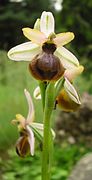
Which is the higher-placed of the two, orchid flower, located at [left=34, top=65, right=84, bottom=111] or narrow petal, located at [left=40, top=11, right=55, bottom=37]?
narrow petal, located at [left=40, top=11, right=55, bottom=37]

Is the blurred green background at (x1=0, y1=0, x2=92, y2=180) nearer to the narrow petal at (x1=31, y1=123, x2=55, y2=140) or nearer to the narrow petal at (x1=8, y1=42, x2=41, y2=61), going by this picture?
the narrow petal at (x1=31, y1=123, x2=55, y2=140)

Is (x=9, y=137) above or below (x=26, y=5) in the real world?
below

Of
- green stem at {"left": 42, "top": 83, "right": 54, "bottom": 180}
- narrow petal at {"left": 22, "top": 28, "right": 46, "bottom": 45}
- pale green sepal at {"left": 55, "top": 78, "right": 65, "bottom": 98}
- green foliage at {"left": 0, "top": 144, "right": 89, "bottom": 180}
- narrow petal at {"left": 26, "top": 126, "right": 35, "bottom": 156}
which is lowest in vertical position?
green stem at {"left": 42, "top": 83, "right": 54, "bottom": 180}

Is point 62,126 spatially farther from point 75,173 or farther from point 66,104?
point 66,104

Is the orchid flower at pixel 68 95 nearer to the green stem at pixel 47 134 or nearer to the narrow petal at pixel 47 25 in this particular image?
the green stem at pixel 47 134

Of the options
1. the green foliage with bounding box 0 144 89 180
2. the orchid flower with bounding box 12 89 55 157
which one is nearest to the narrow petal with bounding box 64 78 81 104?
the orchid flower with bounding box 12 89 55 157

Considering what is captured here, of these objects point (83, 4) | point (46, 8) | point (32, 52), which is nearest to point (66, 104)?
point (32, 52)

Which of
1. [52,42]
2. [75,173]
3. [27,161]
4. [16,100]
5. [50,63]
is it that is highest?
[16,100]

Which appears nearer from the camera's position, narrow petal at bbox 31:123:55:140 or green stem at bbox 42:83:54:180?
green stem at bbox 42:83:54:180
